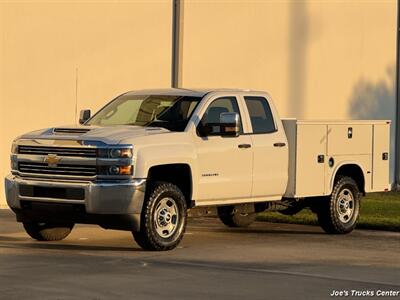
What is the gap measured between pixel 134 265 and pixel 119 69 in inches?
359

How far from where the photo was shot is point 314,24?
84.6 feet

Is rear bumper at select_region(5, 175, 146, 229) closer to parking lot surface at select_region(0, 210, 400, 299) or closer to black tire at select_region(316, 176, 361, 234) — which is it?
parking lot surface at select_region(0, 210, 400, 299)

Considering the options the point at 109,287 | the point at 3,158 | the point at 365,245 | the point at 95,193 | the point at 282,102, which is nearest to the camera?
the point at 109,287

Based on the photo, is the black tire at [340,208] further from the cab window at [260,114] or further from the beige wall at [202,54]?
the beige wall at [202,54]

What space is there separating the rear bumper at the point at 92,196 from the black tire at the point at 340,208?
3.91m

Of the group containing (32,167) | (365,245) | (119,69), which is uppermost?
(119,69)

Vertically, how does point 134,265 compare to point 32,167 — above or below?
below

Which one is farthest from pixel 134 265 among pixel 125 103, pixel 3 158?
pixel 3 158

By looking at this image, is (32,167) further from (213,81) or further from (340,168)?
(213,81)

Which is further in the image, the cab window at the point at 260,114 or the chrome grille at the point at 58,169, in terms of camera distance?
the cab window at the point at 260,114

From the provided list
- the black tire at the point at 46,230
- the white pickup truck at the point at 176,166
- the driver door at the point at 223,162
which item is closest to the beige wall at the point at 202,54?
the white pickup truck at the point at 176,166

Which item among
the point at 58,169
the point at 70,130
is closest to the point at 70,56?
the point at 70,130

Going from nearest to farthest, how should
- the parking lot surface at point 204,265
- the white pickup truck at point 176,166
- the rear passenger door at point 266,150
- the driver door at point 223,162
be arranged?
the parking lot surface at point 204,265 → the white pickup truck at point 176,166 → the driver door at point 223,162 → the rear passenger door at point 266,150

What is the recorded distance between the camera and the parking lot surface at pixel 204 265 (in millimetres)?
10406
